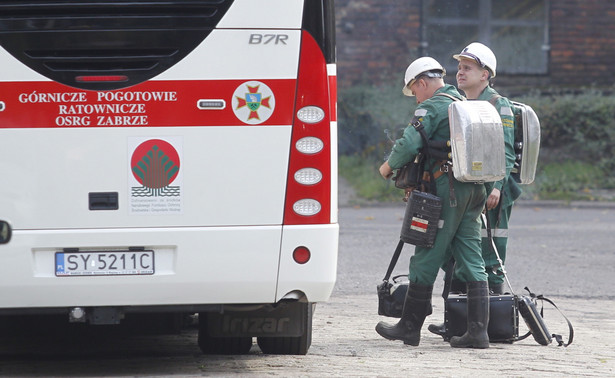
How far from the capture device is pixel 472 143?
673 cm

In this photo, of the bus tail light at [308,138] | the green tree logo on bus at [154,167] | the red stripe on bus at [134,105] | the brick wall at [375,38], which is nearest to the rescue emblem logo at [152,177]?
the green tree logo on bus at [154,167]

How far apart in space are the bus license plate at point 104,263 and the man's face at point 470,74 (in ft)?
8.73

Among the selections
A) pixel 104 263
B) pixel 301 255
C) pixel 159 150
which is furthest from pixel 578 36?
pixel 104 263

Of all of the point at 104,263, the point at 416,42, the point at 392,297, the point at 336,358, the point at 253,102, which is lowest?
the point at 336,358

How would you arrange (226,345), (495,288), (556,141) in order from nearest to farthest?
(226,345), (495,288), (556,141)

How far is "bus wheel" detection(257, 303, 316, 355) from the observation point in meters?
6.65

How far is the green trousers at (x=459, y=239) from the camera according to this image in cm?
698

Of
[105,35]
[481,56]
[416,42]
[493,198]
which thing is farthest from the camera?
[416,42]

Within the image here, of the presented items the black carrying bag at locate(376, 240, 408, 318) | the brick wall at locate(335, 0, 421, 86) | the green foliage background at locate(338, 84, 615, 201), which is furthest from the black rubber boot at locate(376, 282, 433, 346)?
the brick wall at locate(335, 0, 421, 86)

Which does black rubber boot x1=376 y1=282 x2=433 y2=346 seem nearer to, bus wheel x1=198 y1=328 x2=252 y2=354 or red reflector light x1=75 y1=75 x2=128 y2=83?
bus wheel x1=198 y1=328 x2=252 y2=354

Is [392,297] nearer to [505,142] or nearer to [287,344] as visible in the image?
[287,344]

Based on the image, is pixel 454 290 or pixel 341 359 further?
pixel 454 290

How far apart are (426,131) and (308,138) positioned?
4.01 feet

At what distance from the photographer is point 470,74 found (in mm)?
7570
